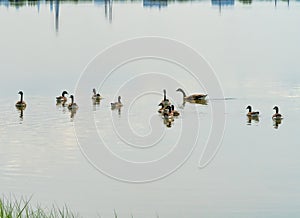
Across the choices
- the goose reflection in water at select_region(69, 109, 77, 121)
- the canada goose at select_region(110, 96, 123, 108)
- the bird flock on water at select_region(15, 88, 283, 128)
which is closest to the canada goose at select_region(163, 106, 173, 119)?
the bird flock on water at select_region(15, 88, 283, 128)

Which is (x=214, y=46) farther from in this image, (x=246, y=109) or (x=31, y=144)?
(x=31, y=144)

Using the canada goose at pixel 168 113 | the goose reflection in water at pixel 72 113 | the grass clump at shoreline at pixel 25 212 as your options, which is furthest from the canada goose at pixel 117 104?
the grass clump at shoreline at pixel 25 212

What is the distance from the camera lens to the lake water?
8.20 m

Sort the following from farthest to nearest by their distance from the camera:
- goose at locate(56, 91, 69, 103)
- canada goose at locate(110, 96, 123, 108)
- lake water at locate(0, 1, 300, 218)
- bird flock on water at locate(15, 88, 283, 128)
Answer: goose at locate(56, 91, 69, 103), canada goose at locate(110, 96, 123, 108), bird flock on water at locate(15, 88, 283, 128), lake water at locate(0, 1, 300, 218)

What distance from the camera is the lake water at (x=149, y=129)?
8.20m

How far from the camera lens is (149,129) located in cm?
1127

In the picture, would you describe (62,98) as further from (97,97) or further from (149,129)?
(149,129)

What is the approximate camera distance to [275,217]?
7.64 m

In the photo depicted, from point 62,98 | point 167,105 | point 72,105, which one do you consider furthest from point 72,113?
point 167,105

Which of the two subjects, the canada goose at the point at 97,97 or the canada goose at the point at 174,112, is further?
the canada goose at the point at 97,97

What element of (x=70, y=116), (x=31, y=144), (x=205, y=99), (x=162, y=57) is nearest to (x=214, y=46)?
(x=162, y=57)

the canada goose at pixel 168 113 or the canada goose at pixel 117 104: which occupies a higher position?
the canada goose at pixel 117 104

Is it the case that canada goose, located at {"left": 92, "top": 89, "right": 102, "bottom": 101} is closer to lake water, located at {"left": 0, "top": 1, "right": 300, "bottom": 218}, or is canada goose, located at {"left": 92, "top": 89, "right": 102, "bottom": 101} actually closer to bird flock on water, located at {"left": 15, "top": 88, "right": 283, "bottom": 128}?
bird flock on water, located at {"left": 15, "top": 88, "right": 283, "bottom": 128}

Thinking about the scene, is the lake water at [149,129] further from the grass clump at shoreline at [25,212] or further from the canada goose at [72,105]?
the grass clump at shoreline at [25,212]
